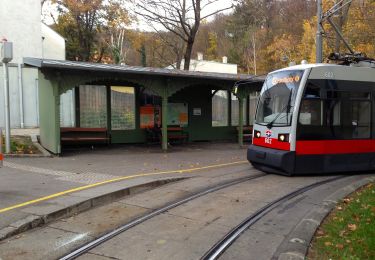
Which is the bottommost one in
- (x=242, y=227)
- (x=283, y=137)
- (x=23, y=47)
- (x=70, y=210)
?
(x=242, y=227)

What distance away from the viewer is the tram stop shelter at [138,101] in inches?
572

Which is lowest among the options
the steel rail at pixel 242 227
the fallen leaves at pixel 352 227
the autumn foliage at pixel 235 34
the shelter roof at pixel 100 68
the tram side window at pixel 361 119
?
the steel rail at pixel 242 227

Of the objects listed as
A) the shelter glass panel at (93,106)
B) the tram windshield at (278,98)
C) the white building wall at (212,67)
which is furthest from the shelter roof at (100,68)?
the white building wall at (212,67)

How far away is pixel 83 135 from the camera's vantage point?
17.4 metres

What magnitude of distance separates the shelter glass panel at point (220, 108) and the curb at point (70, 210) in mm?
12052

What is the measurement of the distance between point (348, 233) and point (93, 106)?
43.8ft

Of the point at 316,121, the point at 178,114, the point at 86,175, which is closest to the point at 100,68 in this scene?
the point at 86,175

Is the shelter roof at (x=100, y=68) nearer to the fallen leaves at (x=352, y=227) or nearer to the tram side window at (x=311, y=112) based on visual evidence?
the tram side window at (x=311, y=112)

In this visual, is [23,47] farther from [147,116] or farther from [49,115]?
[49,115]

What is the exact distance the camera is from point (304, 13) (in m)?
47.4

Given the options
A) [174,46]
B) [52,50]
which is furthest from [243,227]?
[174,46]

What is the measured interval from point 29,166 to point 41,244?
22.0 feet

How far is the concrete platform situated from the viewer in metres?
7.23

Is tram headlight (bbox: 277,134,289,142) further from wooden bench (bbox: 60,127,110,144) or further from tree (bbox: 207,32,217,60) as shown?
tree (bbox: 207,32,217,60)
